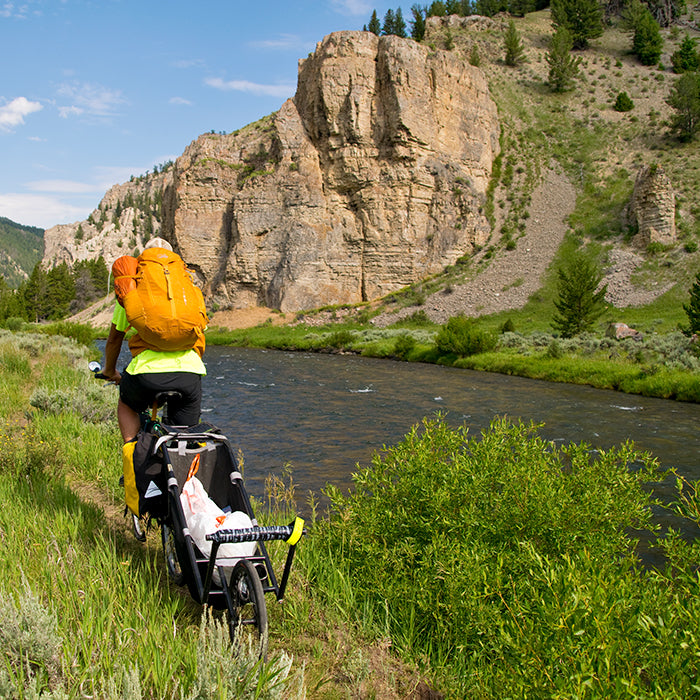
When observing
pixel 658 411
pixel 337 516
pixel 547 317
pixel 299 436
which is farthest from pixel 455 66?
pixel 337 516

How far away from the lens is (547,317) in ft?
132

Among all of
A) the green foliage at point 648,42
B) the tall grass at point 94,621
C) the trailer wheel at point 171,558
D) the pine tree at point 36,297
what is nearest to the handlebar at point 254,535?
the tall grass at point 94,621

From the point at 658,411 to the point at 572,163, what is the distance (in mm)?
46956

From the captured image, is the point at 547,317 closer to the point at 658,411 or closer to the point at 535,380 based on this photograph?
the point at 535,380

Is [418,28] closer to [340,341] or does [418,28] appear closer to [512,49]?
[512,49]

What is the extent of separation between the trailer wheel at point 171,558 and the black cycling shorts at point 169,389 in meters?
0.85

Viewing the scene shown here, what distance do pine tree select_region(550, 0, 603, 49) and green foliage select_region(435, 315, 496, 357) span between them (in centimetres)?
6305

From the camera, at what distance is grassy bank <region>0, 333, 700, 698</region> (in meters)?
2.47

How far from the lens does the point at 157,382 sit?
4176mm

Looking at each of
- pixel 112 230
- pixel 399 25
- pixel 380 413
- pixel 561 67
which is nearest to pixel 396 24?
pixel 399 25

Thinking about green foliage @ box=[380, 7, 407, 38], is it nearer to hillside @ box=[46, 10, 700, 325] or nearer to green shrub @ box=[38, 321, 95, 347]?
hillside @ box=[46, 10, 700, 325]

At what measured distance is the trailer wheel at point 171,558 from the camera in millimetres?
3785

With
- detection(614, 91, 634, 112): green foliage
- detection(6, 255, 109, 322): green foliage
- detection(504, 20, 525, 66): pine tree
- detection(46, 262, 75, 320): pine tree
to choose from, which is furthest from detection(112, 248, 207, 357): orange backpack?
detection(46, 262, 75, 320): pine tree

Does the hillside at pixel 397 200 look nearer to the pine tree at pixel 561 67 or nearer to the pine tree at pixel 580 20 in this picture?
the pine tree at pixel 561 67
